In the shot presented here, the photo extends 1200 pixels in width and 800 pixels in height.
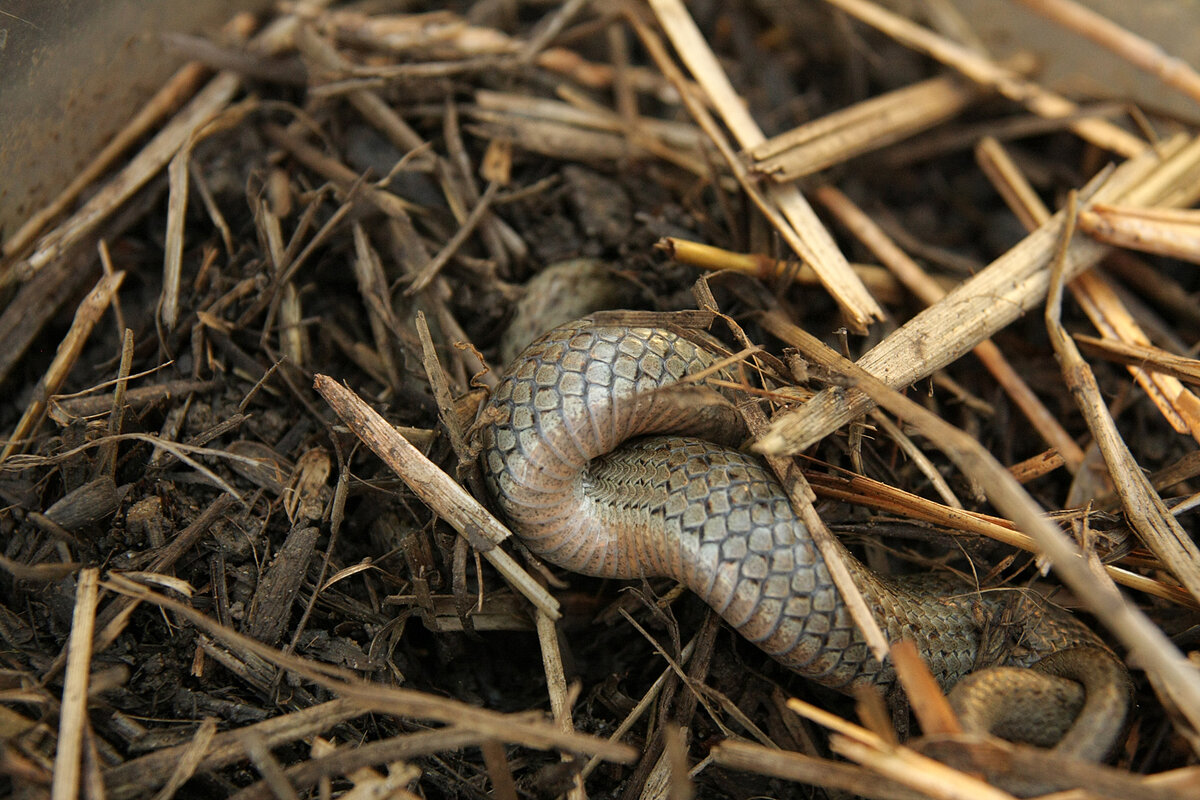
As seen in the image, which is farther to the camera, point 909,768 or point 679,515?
point 679,515

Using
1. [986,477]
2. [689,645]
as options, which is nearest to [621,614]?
[689,645]

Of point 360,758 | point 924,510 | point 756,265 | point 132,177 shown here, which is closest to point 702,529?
point 924,510

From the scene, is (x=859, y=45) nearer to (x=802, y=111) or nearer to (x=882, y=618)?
(x=802, y=111)

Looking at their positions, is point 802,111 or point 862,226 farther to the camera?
point 802,111

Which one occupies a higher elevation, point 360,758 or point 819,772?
point 360,758

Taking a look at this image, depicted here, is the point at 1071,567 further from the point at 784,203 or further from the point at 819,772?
the point at 784,203

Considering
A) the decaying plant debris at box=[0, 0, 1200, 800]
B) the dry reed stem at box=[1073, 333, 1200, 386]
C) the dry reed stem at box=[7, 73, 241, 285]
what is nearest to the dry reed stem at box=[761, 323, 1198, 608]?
the decaying plant debris at box=[0, 0, 1200, 800]
